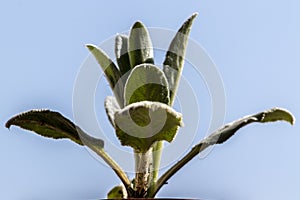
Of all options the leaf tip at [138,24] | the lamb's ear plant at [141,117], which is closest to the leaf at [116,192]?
the lamb's ear plant at [141,117]

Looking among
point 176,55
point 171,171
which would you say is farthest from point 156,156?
point 176,55

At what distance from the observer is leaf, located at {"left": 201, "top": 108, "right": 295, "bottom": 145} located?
1.95ft

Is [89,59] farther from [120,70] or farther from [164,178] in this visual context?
[164,178]

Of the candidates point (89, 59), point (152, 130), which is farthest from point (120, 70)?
point (152, 130)

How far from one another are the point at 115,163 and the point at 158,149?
7 centimetres

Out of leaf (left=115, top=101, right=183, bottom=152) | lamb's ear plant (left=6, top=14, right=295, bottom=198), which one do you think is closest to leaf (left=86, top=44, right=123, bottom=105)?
lamb's ear plant (left=6, top=14, right=295, bottom=198)

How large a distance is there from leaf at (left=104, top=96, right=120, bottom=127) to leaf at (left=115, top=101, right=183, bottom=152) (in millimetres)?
68

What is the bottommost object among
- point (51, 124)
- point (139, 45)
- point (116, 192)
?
point (116, 192)

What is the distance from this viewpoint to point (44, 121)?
2.18ft

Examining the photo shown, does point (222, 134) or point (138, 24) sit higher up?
point (138, 24)

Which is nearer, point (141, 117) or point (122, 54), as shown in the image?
point (141, 117)

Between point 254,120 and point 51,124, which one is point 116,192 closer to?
point 51,124

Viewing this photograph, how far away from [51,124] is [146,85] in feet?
0.51

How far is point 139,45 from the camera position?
0.69 metres
